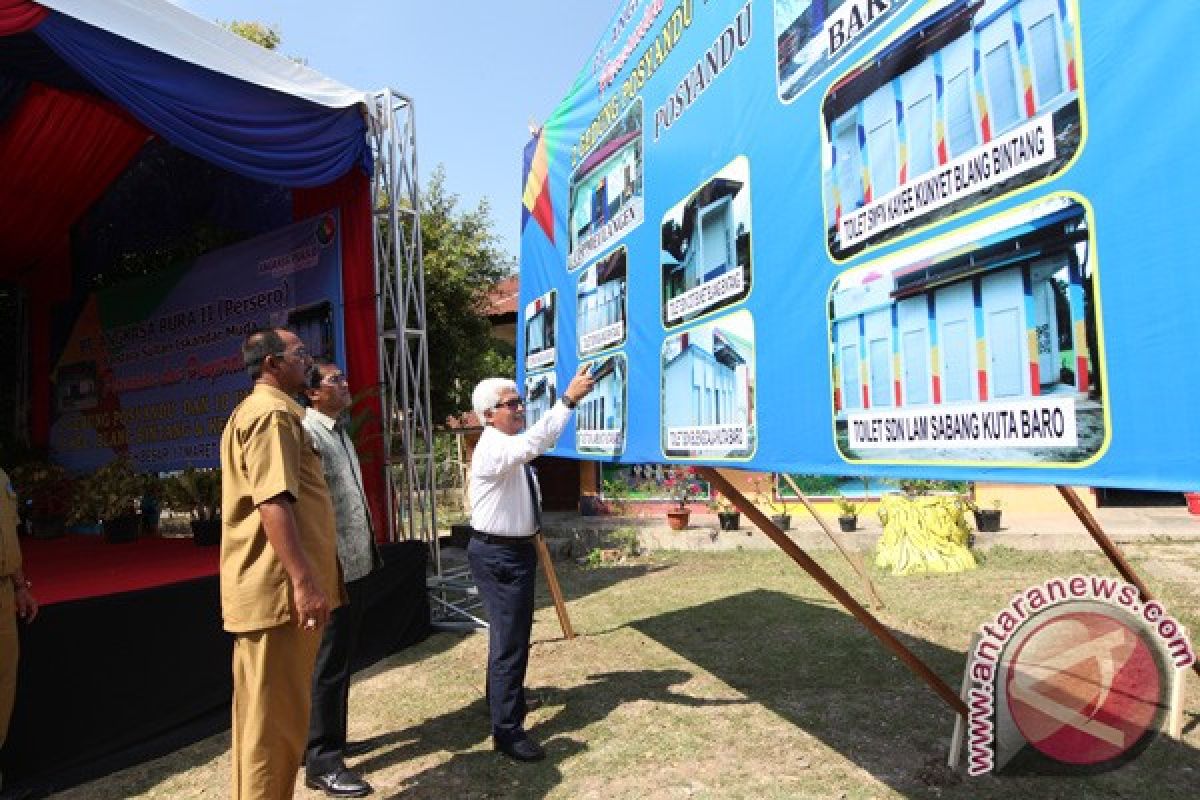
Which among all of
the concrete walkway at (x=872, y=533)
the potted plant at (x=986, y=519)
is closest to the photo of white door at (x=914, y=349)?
the concrete walkway at (x=872, y=533)

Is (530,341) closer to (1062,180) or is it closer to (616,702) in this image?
(616,702)

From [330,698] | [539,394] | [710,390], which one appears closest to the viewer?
[710,390]

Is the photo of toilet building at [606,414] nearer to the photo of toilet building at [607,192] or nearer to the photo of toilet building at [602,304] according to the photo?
the photo of toilet building at [602,304]

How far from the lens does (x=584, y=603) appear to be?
654cm

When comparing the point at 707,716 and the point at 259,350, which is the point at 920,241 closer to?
the point at 259,350

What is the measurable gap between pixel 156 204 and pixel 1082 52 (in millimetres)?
8526

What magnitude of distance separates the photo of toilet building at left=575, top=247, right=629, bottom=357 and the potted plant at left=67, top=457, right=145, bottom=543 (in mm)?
5658

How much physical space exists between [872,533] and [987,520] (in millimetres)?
1362

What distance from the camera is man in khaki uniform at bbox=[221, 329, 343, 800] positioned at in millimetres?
2234

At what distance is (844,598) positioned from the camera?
276 cm

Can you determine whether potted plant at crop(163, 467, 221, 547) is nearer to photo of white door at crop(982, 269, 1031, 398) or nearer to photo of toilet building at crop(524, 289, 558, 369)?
photo of toilet building at crop(524, 289, 558, 369)

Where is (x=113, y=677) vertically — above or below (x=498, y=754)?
above

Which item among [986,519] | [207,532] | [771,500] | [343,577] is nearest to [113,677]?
[343,577]

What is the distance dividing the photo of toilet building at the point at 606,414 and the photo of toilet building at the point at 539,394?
0.45 meters
